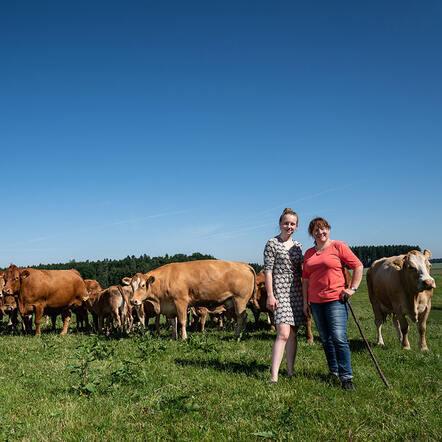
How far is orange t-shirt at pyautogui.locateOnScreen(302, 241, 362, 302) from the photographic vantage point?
18.8 feet

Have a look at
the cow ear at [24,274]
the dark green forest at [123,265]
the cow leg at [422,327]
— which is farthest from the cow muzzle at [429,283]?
the dark green forest at [123,265]

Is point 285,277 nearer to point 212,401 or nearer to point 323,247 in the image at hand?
point 323,247

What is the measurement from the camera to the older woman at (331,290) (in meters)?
5.62

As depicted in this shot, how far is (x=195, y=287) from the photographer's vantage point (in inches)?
460

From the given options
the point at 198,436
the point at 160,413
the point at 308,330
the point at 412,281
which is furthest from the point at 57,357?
the point at 412,281

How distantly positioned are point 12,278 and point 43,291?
120 cm

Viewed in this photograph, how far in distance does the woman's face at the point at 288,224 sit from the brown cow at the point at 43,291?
33.0ft

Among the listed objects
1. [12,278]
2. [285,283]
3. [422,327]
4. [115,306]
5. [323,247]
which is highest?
[323,247]

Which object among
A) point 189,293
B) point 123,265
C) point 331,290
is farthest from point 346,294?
point 123,265

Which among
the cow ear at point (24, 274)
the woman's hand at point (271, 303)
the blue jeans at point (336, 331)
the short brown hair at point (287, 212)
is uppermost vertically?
the short brown hair at point (287, 212)

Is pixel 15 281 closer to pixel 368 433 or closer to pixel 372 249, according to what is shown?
pixel 368 433

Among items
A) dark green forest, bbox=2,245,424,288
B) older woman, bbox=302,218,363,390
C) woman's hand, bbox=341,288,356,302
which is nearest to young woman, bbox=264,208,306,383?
older woman, bbox=302,218,363,390

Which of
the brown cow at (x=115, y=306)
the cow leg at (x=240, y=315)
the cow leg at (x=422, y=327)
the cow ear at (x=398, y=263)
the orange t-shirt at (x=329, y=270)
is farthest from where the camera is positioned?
the brown cow at (x=115, y=306)

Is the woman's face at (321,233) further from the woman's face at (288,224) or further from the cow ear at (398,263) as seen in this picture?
the cow ear at (398,263)
